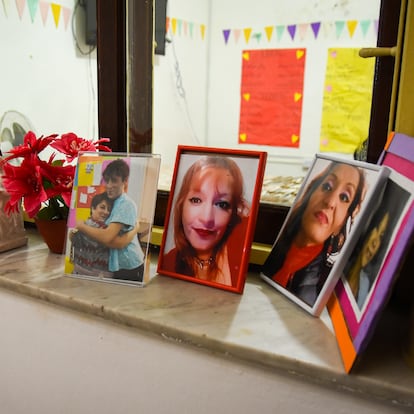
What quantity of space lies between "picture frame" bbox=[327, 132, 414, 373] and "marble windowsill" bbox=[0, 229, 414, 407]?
0.03 meters

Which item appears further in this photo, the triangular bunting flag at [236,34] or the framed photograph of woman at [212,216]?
the triangular bunting flag at [236,34]

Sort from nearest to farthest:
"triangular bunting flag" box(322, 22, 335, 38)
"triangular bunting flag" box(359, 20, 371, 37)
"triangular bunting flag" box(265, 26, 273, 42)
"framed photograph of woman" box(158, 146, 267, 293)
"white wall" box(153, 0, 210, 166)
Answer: "framed photograph of woman" box(158, 146, 267, 293) → "triangular bunting flag" box(359, 20, 371, 37) → "white wall" box(153, 0, 210, 166) → "triangular bunting flag" box(322, 22, 335, 38) → "triangular bunting flag" box(265, 26, 273, 42)

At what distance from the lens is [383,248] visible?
634mm

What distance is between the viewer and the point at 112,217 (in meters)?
0.89

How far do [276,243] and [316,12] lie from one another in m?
1.49

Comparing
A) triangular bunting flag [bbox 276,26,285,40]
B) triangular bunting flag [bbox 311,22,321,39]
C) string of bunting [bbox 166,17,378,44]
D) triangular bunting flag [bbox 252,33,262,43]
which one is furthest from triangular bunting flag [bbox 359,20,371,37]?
triangular bunting flag [bbox 252,33,262,43]

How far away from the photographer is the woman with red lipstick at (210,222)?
845 millimetres

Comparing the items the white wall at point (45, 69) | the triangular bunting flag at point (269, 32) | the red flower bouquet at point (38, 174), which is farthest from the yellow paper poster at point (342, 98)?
the white wall at point (45, 69)

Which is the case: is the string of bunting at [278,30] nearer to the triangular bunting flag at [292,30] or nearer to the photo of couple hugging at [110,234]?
the triangular bunting flag at [292,30]

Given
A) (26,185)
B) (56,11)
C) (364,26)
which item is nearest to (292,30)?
(364,26)

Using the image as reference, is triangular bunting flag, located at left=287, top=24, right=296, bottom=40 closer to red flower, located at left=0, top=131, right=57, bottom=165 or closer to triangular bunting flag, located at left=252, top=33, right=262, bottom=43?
triangular bunting flag, located at left=252, top=33, right=262, bottom=43

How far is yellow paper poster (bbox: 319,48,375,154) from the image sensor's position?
128cm

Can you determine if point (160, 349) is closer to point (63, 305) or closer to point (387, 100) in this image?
point (63, 305)

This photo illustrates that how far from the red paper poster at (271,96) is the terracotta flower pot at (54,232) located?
127cm
